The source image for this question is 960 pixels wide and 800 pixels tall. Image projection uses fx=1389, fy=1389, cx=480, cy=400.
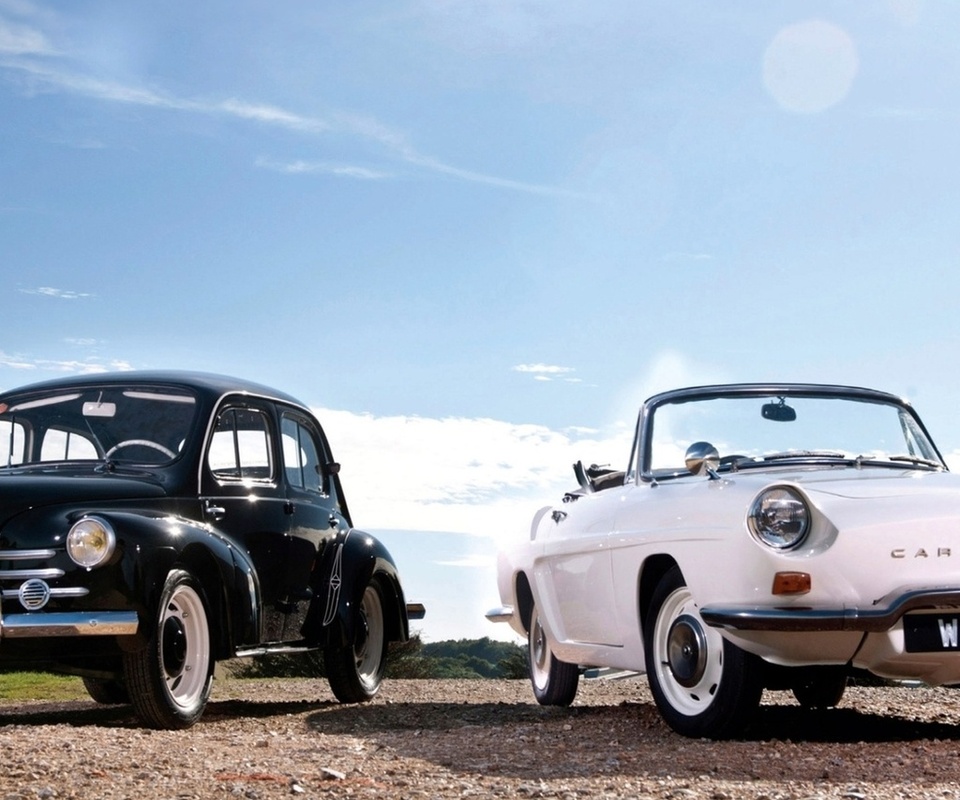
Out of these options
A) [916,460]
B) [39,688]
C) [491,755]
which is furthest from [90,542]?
[39,688]

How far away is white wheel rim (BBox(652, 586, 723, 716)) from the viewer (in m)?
6.86

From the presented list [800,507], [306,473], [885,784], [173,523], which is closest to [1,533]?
[173,523]

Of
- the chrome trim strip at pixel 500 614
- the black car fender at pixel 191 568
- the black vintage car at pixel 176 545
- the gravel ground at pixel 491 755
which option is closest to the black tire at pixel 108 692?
the black vintage car at pixel 176 545

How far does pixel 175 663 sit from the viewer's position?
8219 millimetres

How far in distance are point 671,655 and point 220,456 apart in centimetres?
367

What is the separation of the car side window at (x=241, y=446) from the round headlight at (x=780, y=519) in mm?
4110

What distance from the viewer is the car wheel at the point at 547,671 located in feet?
30.8

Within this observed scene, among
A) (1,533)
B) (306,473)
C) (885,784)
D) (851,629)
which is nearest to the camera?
(885,784)

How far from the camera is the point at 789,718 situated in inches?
319

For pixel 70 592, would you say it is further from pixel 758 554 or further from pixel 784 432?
pixel 784 432

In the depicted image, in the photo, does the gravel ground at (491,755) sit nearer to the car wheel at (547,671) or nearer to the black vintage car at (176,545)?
the car wheel at (547,671)

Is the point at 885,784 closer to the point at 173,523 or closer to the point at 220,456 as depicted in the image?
the point at 173,523

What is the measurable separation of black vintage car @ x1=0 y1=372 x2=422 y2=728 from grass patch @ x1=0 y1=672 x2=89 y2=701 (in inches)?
68.2

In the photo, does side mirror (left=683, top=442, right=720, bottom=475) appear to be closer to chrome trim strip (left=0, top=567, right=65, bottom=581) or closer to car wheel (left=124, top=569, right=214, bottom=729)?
car wheel (left=124, top=569, right=214, bottom=729)
